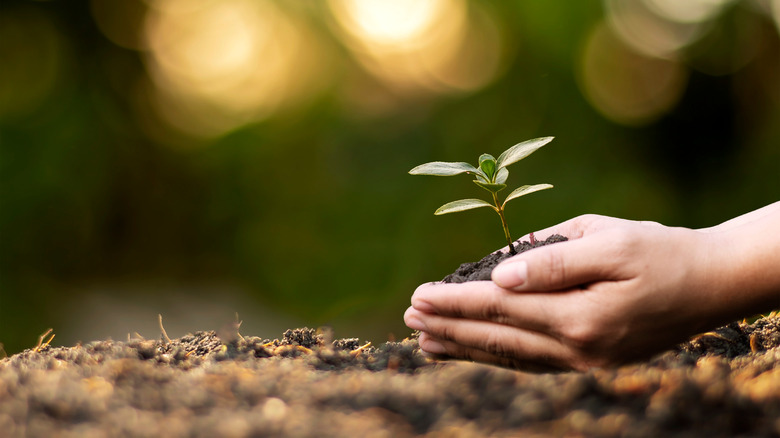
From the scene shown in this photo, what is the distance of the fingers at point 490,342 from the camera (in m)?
1.19

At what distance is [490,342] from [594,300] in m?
0.23

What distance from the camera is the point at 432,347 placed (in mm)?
1323

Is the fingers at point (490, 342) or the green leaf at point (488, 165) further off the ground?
the green leaf at point (488, 165)

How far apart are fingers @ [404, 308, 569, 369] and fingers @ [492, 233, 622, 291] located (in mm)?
133

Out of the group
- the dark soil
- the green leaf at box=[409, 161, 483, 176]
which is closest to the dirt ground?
the dark soil

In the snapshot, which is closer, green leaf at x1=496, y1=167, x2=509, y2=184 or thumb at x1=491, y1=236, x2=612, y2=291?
thumb at x1=491, y1=236, x2=612, y2=291

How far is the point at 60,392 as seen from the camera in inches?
30.6

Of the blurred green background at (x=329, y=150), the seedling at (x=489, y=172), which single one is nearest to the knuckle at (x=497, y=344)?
the seedling at (x=489, y=172)

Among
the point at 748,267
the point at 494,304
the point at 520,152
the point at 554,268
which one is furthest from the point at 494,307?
the point at 748,267

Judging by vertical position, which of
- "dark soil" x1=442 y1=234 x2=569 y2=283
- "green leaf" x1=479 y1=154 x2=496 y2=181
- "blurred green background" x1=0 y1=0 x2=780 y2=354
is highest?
"blurred green background" x1=0 y1=0 x2=780 y2=354

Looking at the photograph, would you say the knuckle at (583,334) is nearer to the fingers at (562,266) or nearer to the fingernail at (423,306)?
the fingers at (562,266)

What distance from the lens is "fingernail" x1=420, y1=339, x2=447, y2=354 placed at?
1.31 metres

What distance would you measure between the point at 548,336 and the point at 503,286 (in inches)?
6.6

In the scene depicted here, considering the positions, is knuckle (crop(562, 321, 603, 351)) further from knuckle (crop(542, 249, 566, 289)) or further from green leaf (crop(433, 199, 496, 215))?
green leaf (crop(433, 199, 496, 215))
